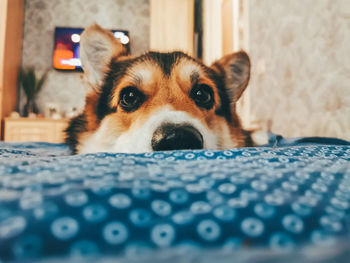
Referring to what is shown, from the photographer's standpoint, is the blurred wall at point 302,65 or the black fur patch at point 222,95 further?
the blurred wall at point 302,65

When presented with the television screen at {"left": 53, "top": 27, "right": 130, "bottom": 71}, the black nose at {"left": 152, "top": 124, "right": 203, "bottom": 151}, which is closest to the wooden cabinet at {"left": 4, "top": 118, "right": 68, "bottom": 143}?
the television screen at {"left": 53, "top": 27, "right": 130, "bottom": 71}

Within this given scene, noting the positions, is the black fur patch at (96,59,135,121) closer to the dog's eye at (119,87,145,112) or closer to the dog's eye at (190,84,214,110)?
the dog's eye at (119,87,145,112)

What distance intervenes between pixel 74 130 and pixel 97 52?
454 millimetres

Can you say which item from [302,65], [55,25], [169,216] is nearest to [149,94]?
[169,216]

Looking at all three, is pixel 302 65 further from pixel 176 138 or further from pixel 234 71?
pixel 176 138

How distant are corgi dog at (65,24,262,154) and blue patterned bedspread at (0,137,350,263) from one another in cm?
55

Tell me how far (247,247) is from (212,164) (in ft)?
0.65

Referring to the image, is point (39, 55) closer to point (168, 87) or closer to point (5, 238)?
point (168, 87)

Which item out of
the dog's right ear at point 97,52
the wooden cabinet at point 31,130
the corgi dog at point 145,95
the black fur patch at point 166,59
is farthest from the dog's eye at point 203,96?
the wooden cabinet at point 31,130

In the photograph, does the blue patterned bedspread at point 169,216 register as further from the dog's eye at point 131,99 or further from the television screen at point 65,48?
the television screen at point 65,48

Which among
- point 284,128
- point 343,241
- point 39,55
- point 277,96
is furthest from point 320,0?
point 39,55

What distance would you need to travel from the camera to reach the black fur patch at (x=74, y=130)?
1.36 m

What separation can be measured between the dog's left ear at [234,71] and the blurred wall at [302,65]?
1.81 feet

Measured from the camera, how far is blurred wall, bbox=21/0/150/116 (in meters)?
5.39
